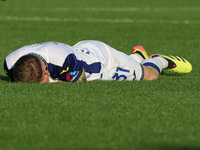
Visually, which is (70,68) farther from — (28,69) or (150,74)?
(150,74)

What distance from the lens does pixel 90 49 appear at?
6.48m

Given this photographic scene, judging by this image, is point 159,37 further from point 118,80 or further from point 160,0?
point 160,0

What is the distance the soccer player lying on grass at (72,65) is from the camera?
5.94 metres

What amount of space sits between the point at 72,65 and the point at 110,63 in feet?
2.01

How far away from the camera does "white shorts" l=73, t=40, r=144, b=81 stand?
639cm

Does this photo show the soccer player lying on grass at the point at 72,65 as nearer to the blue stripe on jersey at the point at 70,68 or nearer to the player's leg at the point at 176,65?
the blue stripe on jersey at the point at 70,68

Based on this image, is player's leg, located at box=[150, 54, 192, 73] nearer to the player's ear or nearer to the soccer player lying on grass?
the soccer player lying on grass

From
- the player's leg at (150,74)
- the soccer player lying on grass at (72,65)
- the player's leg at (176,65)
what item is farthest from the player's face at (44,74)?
the player's leg at (176,65)

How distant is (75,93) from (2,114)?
1085 mm

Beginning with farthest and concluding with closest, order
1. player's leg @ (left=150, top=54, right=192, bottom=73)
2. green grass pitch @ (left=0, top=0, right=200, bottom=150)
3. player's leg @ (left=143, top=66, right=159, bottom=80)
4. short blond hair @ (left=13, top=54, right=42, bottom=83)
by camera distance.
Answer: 1. player's leg @ (left=150, top=54, right=192, bottom=73)
2. player's leg @ (left=143, top=66, right=159, bottom=80)
3. short blond hair @ (left=13, top=54, right=42, bottom=83)
4. green grass pitch @ (left=0, top=0, right=200, bottom=150)

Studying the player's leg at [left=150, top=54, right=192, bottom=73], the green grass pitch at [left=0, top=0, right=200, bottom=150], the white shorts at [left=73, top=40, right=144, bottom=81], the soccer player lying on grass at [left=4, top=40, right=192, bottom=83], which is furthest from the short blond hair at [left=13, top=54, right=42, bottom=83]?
the player's leg at [left=150, top=54, right=192, bottom=73]

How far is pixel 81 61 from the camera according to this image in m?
6.18

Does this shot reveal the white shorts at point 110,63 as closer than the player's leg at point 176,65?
Yes

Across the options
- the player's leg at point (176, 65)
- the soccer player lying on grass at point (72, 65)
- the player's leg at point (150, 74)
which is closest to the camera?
the soccer player lying on grass at point (72, 65)
